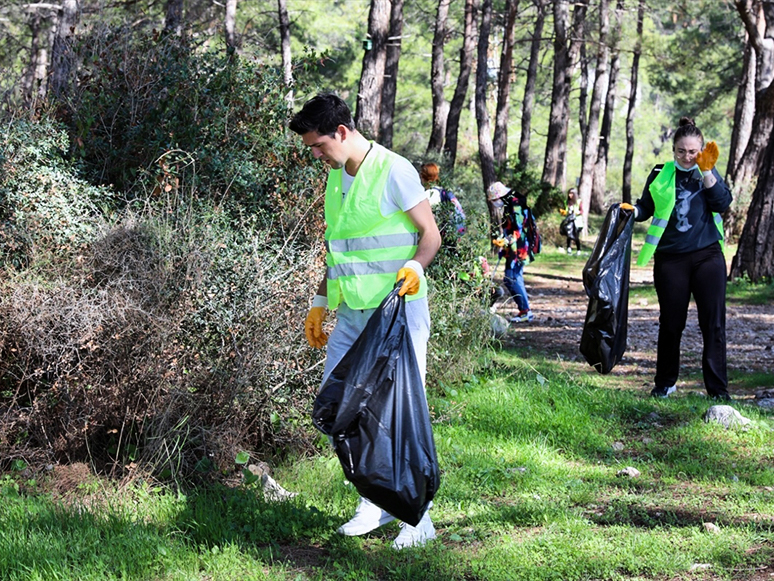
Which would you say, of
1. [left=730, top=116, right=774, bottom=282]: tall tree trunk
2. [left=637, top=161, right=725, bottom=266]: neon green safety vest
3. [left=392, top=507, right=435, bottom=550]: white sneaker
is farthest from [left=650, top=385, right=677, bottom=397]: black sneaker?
[left=730, top=116, right=774, bottom=282]: tall tree trunk

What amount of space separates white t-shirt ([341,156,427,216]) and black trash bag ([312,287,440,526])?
447 mm

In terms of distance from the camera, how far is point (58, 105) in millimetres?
7094

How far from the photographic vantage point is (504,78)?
91.1 ft

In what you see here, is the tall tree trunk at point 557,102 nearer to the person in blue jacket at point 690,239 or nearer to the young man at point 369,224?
the person in blue jacket at point 690,239

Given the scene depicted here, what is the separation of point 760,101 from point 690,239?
403 inches

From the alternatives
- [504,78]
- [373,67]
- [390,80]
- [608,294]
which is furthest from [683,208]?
[504,78]

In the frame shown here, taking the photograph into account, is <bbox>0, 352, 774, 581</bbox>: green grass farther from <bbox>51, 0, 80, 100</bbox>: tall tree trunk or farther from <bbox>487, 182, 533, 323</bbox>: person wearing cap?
<bbox>487, 182, 533, 323</bbox>: person wearing cap

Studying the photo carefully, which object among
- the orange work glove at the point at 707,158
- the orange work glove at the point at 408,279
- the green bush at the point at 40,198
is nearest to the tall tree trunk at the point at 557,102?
the orange work glove at the point at 707,158

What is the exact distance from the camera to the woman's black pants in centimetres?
688

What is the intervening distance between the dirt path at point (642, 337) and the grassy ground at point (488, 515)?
206 cm

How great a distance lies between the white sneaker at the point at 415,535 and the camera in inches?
166

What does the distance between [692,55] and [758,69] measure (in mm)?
14855

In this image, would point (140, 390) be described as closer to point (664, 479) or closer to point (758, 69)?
point (664, 479)

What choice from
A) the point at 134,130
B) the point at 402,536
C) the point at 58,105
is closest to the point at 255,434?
the point at 402,536
